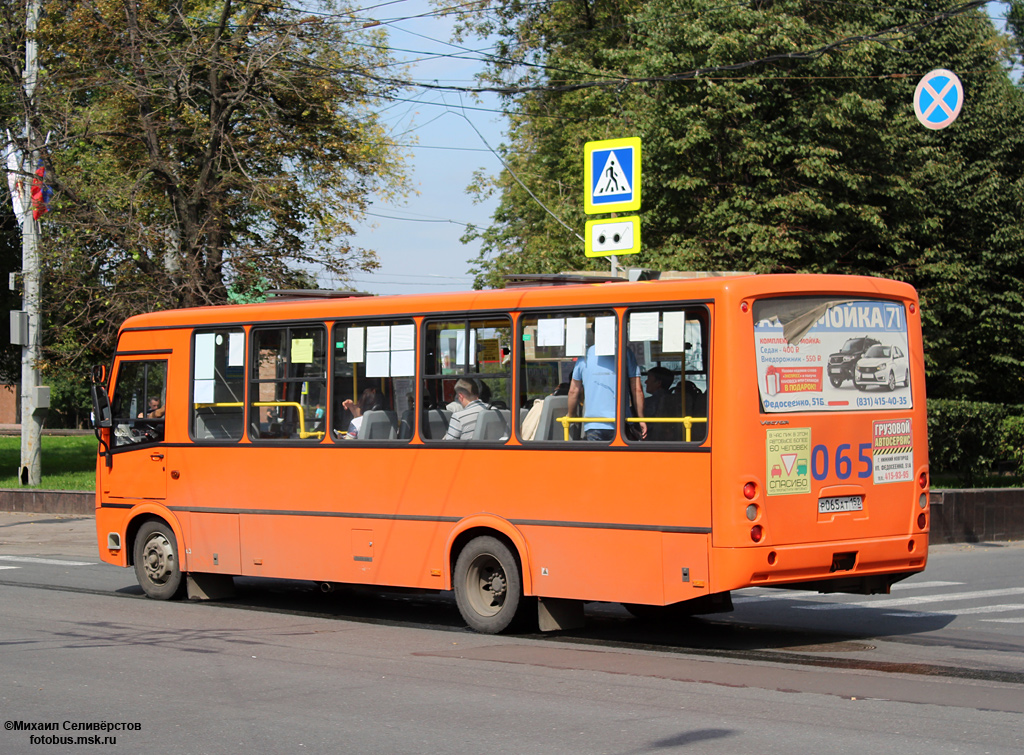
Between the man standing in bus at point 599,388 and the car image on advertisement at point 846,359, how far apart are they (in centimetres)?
145

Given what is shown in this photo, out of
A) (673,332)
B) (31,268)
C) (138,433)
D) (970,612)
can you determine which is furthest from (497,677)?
(31,268)

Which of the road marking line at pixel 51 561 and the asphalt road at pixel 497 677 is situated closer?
the asphalt road at pixel 497 677

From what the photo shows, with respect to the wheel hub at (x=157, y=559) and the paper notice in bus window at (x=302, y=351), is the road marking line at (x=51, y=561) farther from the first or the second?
the paper notice in bus window at (x=302, y=351)

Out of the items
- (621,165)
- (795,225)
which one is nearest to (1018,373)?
(795,225)

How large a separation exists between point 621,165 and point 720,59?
10.2 metres

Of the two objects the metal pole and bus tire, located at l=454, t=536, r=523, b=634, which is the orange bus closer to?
bus tire, located at l=454, t=536, r=523, b=634

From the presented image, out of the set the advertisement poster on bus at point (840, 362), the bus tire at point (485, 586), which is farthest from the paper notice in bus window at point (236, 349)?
the advertisement poster on bus at point (840, 362)

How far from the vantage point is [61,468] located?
3672 cm

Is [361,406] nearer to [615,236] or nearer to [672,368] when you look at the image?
[672,368]

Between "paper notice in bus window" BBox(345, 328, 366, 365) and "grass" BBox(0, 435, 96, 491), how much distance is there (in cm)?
1600

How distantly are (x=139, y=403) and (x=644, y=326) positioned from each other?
6.13 meters

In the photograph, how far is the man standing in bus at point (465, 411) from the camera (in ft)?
33.7

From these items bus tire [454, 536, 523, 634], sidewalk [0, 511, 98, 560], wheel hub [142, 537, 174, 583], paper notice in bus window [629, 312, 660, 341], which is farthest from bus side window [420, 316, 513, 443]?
sidewalk [0, 511, 98, 560]

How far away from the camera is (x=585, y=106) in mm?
32250
